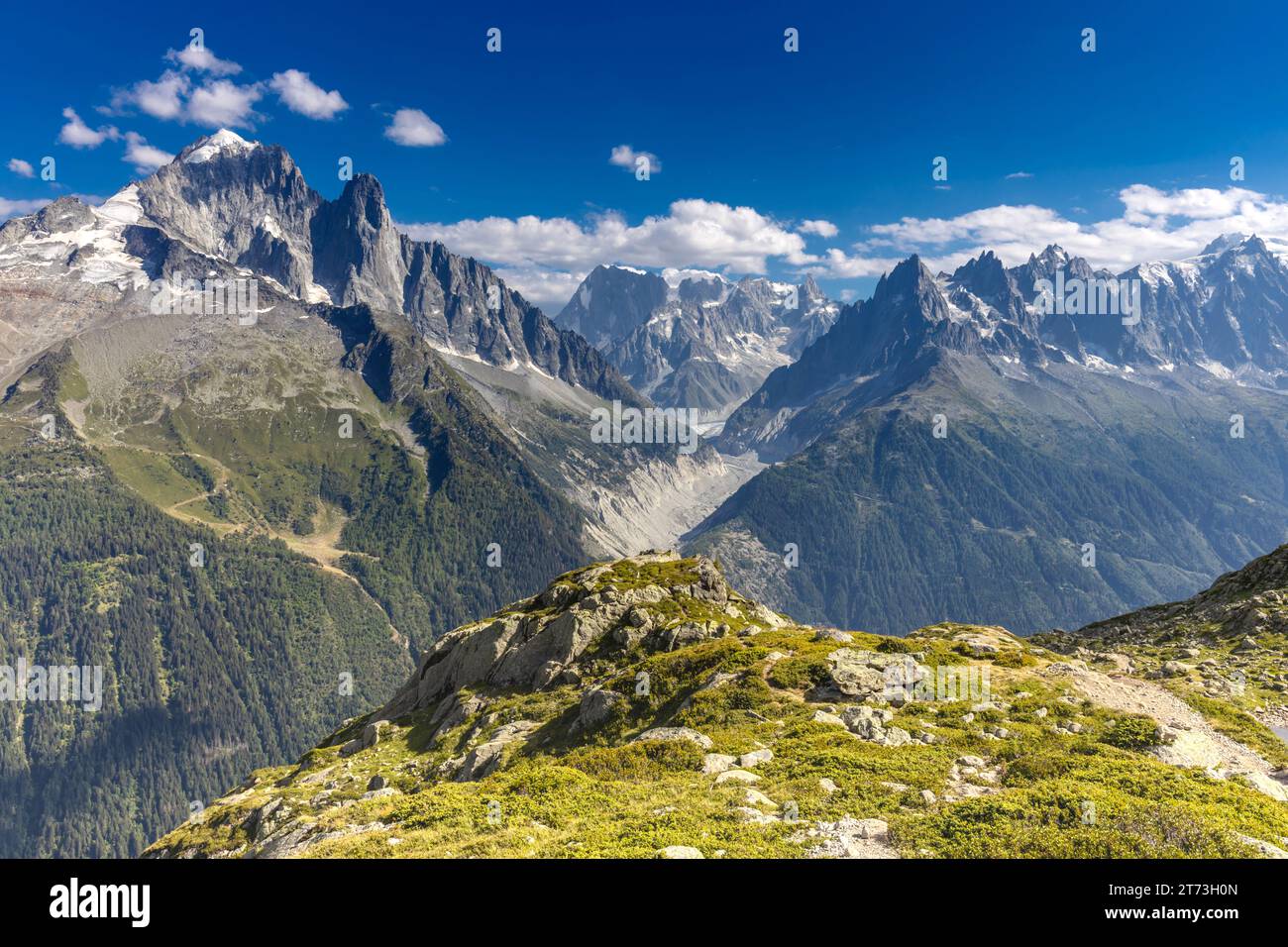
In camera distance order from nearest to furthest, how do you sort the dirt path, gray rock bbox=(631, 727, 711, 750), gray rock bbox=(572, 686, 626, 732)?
the dirt path < gray rock bbox=(631, 727, 711, 750) < gray rock bbox=(572, 686, 626, 732)

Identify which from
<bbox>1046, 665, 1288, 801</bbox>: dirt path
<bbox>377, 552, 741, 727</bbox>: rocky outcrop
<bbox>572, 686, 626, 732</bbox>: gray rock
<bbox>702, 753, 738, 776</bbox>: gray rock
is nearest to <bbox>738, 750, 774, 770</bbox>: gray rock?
<bbox>702, 753, 738, 776</bbox>: gray rock

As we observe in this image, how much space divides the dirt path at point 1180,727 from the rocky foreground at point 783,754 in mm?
180

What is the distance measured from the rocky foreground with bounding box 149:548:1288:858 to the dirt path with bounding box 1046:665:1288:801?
180 mm

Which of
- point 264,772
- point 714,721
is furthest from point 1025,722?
point 264,772

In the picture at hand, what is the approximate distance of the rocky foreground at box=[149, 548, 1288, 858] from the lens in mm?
24328

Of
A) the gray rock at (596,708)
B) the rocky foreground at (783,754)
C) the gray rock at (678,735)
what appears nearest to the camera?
the rocky foreground at (783,754)

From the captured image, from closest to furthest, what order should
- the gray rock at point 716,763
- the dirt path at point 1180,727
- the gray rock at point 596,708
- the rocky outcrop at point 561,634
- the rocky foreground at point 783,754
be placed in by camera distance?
1. the rocky foreground at point 783,754
2. the dirt path at point 1180,727
3. the gray rock at point 716,763
4. the gray rock at point 596,708
5. the rocky outcrop at point 561,634

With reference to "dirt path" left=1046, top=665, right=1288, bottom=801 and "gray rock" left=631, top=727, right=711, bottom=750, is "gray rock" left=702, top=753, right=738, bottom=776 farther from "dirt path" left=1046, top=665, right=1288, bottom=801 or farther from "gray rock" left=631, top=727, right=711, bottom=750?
"dirt path" left=1046, top=665, right=1288, bottom=801

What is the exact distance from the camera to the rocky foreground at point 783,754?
24.3 meters

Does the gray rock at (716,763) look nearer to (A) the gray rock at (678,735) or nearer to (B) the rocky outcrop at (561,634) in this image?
(A) the gray rock at (678,735)

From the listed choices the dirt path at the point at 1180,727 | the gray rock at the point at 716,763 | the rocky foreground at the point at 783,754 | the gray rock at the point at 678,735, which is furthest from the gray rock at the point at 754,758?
the dirt path at the point at 1180,727

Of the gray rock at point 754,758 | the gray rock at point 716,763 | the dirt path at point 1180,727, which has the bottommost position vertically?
the dirt path at point 1180,727
